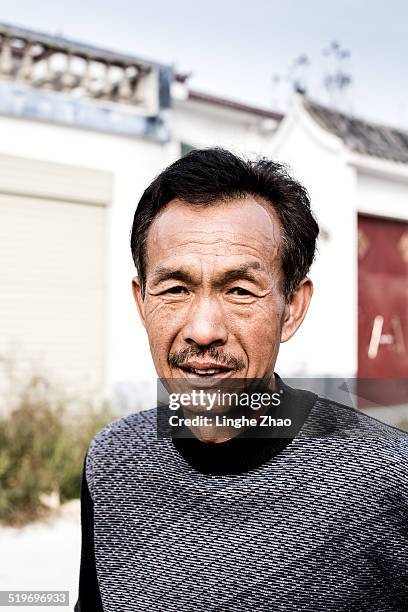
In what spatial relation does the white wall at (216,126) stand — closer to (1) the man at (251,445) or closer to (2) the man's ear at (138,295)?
(2) the man's ear at (138,295)

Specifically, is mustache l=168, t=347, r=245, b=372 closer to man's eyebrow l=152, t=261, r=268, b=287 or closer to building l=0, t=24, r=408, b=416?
man's eyebrow l=152, t=261, r=268, b=287

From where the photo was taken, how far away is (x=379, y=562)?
4.74 feet

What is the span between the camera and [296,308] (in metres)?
1.52

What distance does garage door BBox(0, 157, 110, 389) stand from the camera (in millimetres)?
7633

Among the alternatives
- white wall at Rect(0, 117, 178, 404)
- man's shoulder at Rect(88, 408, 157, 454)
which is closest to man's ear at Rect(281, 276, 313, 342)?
man's shoulder at Rect(88, 408, 157, 454)

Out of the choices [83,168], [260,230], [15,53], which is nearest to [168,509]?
[260,230]

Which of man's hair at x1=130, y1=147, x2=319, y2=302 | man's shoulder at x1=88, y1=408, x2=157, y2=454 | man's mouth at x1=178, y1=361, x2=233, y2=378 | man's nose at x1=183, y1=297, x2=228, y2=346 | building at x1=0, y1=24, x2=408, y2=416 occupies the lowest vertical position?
man's shoulder at x1=88, y1=408, x2=157, y2=454

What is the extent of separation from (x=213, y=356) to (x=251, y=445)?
0.22 m

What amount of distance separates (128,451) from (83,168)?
6736mm

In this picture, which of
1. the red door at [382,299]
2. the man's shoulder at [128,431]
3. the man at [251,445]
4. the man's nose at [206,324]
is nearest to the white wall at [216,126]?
the red door at [382,299]

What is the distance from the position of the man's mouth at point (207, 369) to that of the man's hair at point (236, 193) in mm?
197

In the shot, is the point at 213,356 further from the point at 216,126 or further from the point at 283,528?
the point at 216,126

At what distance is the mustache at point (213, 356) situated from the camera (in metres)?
1.36

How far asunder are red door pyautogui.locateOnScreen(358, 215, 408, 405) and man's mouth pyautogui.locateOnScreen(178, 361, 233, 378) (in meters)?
8.32
